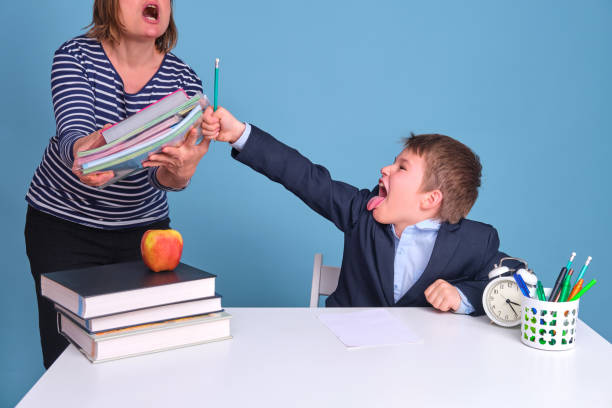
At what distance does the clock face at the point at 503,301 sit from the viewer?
4.33ft

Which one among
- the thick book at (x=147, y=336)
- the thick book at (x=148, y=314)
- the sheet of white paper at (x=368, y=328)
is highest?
the thick book at (x=148, y=314)

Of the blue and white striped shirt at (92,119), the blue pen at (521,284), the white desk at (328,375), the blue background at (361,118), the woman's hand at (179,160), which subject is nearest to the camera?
the white desk at (328,375)

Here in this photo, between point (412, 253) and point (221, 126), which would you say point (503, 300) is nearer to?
point (412, 253)

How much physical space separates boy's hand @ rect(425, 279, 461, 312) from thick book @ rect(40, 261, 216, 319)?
1.70 feet

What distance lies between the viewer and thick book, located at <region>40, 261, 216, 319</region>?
3.37 ft

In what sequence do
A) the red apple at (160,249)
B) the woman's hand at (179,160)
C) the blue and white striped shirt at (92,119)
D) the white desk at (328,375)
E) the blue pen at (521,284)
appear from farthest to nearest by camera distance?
the blue and white striped shirt at (92,119), the woman's hand at (179,160), the blue pen at (521,284), the red apple at (160,249), the white desk at (328,375)

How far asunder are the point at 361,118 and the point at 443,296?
158 centimetres

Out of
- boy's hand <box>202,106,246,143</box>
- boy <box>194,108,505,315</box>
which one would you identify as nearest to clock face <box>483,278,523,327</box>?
boy <box>194,108,505,315</box>

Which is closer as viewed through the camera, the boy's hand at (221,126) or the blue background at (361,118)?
the boy's hand at (221,126)

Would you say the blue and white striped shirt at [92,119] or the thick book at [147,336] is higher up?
the blue and white striped shirt at [92,119]

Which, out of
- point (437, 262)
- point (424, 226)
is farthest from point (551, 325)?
point (424, 226)

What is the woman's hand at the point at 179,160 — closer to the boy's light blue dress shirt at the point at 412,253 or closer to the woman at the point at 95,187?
the woman at the point at 95,187

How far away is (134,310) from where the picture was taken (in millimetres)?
1058

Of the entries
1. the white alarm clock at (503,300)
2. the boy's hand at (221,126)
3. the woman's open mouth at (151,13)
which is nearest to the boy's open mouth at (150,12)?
the woman's open mouth at (151,13)
